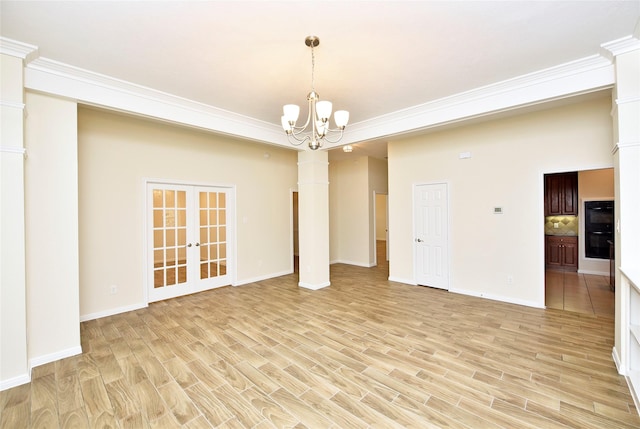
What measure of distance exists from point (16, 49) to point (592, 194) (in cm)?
974

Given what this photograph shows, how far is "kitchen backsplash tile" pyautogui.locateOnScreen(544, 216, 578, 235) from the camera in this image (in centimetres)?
664

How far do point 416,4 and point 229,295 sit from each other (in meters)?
4.72

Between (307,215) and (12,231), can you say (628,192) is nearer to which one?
(307,215)

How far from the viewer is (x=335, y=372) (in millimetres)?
2580

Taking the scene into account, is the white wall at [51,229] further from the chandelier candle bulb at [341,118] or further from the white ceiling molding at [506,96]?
the white ceiling molding at [506,96]

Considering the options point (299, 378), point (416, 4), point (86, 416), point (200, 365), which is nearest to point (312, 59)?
point (416, 4)

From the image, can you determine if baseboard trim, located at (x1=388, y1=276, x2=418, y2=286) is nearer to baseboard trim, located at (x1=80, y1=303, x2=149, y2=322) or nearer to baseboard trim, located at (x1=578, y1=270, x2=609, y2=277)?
baseboard trim, located at (x1=578, y1=270, x2=609, y2=277)

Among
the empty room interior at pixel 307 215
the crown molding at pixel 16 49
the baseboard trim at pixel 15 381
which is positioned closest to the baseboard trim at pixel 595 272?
the empty room interior at pixel 307 215

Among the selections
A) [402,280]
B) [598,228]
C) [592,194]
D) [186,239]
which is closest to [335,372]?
[402,280]

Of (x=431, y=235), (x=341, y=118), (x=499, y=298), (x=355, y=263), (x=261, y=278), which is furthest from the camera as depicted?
(x=355, y=263)

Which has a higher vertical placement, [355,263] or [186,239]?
[186,239]

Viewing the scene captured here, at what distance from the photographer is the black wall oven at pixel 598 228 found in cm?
612

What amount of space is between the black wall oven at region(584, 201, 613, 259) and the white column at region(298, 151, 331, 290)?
238 inches

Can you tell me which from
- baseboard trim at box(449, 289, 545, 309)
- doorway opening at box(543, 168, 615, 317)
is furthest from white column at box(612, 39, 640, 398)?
doorway opening at box(543, 168, 615, 317)
